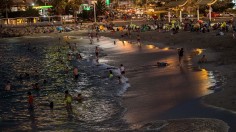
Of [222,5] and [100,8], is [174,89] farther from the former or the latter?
[100,8]

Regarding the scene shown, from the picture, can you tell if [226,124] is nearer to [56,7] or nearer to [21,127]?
[21,127]

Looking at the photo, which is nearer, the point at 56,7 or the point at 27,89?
the point at 27,89

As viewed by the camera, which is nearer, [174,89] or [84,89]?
[174,89]

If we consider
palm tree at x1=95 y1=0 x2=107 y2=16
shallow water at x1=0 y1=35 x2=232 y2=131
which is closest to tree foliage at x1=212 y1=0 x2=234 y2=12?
palm tree at x1=95 y1=0 x2=107 y2=16

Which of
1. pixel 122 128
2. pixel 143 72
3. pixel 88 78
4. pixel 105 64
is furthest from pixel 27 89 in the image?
pixel 122 128

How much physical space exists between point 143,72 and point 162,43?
22.7m

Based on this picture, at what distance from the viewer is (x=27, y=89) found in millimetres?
30500

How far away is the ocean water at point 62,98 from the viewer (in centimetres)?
1958

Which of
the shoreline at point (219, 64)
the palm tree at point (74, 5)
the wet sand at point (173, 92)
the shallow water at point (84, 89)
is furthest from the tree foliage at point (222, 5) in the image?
the wet sand at point (173, 92)

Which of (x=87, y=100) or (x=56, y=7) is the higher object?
(x=56, y=7)

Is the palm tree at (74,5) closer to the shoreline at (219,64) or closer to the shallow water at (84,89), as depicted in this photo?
the shoreline at (219,64)

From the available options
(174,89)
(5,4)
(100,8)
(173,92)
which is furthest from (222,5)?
(173,92)

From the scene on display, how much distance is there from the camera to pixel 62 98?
85.9 feet

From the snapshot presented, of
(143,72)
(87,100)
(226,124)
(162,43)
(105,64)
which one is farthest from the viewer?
(162,43)
